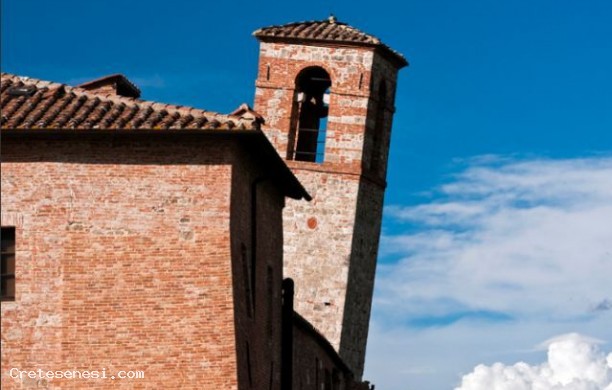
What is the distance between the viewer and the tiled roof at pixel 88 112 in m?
28.7

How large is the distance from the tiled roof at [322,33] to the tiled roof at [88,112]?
16.5 m

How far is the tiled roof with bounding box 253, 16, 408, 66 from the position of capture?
46.4 meters

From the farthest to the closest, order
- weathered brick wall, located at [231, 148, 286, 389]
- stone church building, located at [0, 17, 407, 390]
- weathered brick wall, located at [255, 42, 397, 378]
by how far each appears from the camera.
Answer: weathered brick wall, located at [255, 42, 397, 378], weathered brick wall, located at [231, 148, 286, 389], stone church building, located at [0, 17, 407, 390]

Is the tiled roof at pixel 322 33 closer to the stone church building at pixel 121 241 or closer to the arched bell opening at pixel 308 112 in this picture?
the arched bell opening at pixel 308 112

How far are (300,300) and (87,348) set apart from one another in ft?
56.6

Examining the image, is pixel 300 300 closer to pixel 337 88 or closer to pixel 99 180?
pixel 337 88

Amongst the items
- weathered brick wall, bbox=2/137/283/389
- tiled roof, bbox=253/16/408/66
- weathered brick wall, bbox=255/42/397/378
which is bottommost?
weathered brick wall, bbox=2/137/283/389

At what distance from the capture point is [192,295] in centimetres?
2881

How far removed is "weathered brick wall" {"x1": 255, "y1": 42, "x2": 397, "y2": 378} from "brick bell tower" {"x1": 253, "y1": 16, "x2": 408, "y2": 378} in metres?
0.02

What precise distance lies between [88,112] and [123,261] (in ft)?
7.16

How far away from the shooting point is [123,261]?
28.8 metres

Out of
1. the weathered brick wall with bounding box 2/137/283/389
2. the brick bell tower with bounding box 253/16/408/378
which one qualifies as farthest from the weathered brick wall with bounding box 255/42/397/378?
the weathered brick wall with bounding box 2/137/283/389

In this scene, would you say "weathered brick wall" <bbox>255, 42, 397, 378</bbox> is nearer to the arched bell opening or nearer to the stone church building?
the arched bell opening

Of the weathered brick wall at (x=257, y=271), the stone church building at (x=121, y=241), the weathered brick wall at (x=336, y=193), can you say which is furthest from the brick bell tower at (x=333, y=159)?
the stone church building at (x=121, y=241)
